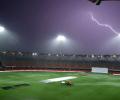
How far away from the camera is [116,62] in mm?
68188

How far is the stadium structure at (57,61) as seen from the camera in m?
66.4

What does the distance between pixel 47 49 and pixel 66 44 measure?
7.02 meters

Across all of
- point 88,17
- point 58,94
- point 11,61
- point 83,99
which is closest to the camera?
point 83,99

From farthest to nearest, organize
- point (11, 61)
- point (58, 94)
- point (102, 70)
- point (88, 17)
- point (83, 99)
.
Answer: point (88, 17) → point (11, 61) → point (102, 70) → point (58, 94) → point (83, 99)

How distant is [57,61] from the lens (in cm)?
7169

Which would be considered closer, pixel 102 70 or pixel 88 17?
pixel 102 70

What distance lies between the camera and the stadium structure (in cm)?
6644

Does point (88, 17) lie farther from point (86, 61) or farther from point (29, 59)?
point (29, 59)

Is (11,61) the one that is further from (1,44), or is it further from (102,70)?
(102,70)

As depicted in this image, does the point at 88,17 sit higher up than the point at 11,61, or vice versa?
the point at 88,17

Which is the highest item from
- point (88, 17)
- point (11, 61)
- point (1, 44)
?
point (88, 17)

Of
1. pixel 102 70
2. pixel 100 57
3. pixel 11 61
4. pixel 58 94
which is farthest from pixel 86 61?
pixel 58 94

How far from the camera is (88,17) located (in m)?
73.2

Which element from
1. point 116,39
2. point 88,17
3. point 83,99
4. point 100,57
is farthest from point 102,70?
point 83,99
